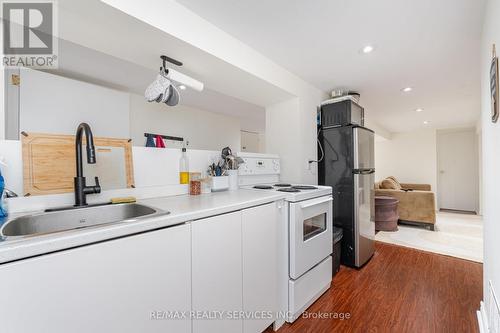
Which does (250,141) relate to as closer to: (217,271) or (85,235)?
(217,271)

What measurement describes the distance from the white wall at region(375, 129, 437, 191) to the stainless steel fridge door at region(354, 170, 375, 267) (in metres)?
4.52

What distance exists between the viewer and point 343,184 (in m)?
2.41

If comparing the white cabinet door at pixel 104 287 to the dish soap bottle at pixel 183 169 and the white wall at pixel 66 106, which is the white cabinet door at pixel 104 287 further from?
the white wall at pixel 66 106

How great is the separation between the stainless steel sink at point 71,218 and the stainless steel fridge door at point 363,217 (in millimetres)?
2103

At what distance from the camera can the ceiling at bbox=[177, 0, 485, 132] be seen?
4.40 feet

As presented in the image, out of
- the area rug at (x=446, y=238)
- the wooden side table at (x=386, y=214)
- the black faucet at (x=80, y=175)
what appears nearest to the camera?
the black faucet at (x=80, y=175)

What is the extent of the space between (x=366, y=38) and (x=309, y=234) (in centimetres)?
163

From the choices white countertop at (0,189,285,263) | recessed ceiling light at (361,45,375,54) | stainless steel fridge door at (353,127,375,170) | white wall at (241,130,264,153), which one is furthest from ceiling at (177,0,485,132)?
white wall at (241,130,264,153)

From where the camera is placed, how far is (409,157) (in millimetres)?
5992

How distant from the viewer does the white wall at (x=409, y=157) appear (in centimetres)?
568

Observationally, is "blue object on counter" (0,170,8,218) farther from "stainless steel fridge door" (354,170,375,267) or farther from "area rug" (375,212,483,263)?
"area rug" (375,212,483,263)

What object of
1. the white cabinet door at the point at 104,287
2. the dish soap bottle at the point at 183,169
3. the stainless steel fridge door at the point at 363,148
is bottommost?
the white cabinet door at the point at 104,287

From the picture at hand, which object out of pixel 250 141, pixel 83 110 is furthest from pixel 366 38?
pixel 250 141

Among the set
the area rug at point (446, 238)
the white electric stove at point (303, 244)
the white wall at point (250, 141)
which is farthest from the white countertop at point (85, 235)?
the white wall at point (250, 141)
